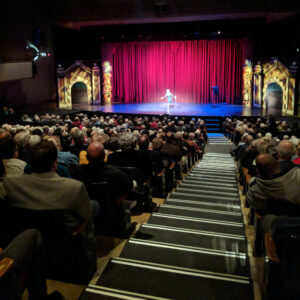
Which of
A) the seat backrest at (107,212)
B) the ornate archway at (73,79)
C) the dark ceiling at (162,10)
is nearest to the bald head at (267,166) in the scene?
the seat backrest at (107,212)

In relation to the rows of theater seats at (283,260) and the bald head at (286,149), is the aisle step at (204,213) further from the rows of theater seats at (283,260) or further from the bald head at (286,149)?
the rows of theater seats at (283,260)

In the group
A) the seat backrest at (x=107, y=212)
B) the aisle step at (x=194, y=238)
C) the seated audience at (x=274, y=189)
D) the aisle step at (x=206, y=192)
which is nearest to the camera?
the seated audience at (x=274, y=189)

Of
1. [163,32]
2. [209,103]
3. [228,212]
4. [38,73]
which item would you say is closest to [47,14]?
[38,73]

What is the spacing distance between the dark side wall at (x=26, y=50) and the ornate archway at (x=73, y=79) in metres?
0.49

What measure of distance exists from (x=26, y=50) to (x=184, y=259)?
55.2ft

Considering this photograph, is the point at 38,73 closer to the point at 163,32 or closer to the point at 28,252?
the point at 163,32

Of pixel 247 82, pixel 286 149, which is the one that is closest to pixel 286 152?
pixel 286 149

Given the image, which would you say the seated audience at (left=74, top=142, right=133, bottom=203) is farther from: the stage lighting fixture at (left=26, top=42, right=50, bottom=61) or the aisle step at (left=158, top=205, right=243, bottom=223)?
the stage lighting fixture at (left=26, top=42, right=50, bottom=61)

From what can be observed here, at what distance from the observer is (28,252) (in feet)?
7.14

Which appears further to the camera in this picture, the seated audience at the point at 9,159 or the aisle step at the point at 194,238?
the seated audience at the point at 9,159

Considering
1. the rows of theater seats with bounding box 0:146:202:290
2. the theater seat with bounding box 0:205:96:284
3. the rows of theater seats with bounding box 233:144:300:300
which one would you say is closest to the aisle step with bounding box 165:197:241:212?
the rows of theater seats with bounding box 0:146:202:290

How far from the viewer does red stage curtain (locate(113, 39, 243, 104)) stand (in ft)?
67.1

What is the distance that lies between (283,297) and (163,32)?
1687 cm

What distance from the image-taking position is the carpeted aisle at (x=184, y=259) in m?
2.55
